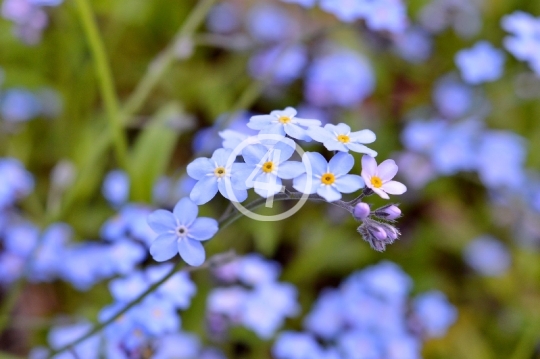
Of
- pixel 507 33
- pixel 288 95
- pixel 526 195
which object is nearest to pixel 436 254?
pixel 526 195

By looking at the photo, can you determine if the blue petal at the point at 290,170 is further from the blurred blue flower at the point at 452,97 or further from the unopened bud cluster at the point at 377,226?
the blurred blue flower at the point at 452,97

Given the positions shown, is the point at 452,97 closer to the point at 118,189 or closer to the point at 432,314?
the point at 432,314

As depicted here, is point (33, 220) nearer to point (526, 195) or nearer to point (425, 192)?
point (425, 192)

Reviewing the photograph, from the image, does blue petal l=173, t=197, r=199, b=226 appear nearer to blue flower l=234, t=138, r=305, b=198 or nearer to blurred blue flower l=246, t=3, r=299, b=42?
blue flower l=234, t=138, r=305, b=198

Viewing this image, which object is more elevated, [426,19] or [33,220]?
[426,19]

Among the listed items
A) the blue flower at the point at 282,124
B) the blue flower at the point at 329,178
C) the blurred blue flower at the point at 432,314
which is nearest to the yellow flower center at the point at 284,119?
the blue flower at the point at 282,124

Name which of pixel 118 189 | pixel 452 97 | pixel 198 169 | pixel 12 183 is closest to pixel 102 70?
pixel 118 189
